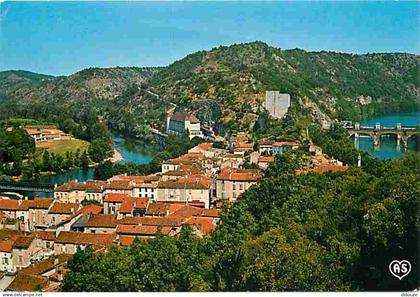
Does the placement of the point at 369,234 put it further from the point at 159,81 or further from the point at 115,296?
the point at 159,81

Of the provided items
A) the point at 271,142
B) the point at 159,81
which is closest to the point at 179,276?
the point at 271,142

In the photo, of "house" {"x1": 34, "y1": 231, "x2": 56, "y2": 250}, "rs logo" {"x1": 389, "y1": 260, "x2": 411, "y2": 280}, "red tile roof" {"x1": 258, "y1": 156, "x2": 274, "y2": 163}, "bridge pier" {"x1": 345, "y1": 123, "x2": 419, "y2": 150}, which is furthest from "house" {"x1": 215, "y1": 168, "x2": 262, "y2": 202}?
"bridge pier" {"x1": 345, "y1": 123, "x2": 419, "y2": 150}

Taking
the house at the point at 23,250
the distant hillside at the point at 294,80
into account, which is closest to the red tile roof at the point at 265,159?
the house at the point at 23,250

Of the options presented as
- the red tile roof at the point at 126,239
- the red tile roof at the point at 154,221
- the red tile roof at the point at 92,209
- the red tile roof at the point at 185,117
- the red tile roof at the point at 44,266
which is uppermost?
the red tile roof at the point at 185,117

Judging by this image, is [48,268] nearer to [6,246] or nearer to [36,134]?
[6,246]

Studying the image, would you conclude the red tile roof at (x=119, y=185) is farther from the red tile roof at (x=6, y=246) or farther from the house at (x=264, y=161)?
the red tile roof at (x=6, y=246)

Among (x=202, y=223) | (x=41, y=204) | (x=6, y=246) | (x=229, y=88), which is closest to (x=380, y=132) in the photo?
(x=229, y=88)
